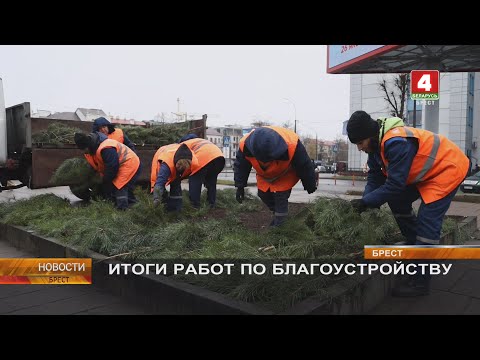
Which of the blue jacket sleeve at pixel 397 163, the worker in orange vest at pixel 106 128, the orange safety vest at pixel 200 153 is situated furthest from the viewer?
the worker in orange vest at pixel 106 128

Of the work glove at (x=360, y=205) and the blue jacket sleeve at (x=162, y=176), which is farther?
the blue jacket sleeve at (x=162, y=176)

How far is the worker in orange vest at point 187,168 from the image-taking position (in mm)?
5125

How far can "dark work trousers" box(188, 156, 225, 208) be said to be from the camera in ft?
19.5

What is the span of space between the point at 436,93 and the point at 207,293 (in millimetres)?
9845

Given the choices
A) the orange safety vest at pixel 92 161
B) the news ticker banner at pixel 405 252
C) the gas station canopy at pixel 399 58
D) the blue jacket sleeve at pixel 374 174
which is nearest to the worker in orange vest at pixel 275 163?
the blue jacket sleeve at pixel 374 174

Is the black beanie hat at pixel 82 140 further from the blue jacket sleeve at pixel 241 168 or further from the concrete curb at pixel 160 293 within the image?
the blue jacket sleeve at pixel 241 168

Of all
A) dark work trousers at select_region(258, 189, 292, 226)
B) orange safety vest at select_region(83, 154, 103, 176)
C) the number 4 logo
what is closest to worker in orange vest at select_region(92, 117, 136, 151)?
orange safety vest at select_region(83, 154, 103, 176)

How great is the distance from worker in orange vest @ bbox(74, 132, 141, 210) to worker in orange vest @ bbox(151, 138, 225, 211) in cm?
45

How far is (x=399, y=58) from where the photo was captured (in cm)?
1409

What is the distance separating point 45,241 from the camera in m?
4.46

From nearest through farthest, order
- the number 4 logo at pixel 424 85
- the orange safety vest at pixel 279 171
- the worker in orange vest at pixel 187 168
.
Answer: the orange safety vest at pixel 279 171 → the worker in orange vest at pixel 187 168 → the number 4 logo at pixel 424 85

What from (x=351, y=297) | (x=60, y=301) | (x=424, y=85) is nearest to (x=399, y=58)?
(x=424, y=85)

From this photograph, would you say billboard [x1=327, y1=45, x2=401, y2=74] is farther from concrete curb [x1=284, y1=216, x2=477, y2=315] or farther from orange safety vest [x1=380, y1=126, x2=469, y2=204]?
concrete curb [x1=284, y1=216, x2=477, y2=315]

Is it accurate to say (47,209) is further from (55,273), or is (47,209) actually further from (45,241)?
(55,273)
